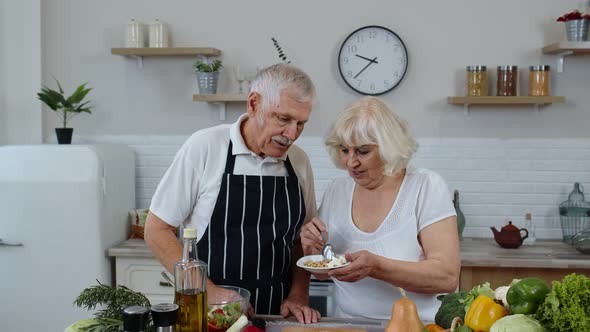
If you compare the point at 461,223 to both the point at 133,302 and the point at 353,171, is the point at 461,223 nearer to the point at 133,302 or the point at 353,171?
the point at 353,171

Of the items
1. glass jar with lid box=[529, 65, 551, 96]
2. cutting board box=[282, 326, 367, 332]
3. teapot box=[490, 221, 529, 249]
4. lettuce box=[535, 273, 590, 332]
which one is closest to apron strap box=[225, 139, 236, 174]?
cutting board box=[282, 326, 367, 332]

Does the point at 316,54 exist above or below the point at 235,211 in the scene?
above

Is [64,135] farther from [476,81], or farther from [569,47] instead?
[569,47]

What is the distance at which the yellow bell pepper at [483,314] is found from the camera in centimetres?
136

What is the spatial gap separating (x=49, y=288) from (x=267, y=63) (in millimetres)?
1907

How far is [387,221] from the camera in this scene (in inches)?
86.7

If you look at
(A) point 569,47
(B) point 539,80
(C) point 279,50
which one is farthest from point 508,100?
(C) point 279,50

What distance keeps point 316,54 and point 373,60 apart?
1.22 feet

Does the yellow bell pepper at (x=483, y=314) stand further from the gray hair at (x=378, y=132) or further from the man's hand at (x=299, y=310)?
the gray hair at (x=378, y=132)

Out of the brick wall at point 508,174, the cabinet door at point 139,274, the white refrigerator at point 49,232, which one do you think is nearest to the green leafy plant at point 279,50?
the brick wall at point 508,174

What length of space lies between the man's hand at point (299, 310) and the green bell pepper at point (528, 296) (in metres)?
0.73

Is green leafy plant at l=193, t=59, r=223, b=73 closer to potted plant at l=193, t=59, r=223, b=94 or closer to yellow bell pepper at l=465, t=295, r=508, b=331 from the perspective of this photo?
potted plant at l=193, t=59, r=223, b=94

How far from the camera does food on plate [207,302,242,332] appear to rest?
1.57 meters

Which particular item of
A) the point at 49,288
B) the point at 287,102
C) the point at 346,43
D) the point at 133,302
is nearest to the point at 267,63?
the point at 346,43
